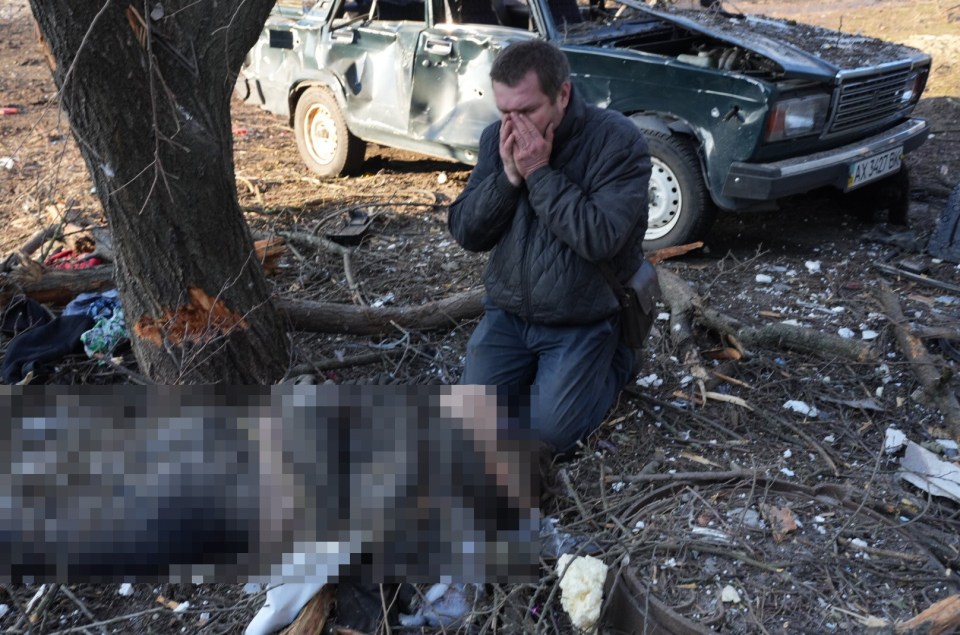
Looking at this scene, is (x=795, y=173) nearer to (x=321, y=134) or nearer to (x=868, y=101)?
(x=868, y=101)

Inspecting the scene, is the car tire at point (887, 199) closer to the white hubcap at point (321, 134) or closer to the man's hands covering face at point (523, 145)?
the man's hands covering face at point (523, 145)

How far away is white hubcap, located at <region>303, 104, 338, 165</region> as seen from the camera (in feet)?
22.6

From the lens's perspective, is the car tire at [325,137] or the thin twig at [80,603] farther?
the car tire at [325,137]

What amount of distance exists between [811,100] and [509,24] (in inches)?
84.6

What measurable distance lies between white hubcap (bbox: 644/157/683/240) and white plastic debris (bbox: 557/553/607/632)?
2925 mm

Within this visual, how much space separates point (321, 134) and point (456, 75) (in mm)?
1933

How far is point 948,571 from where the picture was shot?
247 cm

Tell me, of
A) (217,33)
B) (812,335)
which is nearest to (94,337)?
(217,33)

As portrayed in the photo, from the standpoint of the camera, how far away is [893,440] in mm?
3174

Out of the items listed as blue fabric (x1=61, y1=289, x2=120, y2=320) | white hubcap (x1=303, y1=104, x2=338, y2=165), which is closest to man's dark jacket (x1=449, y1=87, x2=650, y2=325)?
blue fabric (x1=61, y1=289, x2=120, y2=320)

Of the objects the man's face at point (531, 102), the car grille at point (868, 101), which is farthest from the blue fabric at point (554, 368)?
the car grille at point (868, 101)

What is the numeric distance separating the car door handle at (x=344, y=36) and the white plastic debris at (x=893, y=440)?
4.85 meters

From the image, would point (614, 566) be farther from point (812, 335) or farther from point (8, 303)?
point (8, 303)

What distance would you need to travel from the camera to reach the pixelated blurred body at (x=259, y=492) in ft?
7.77
